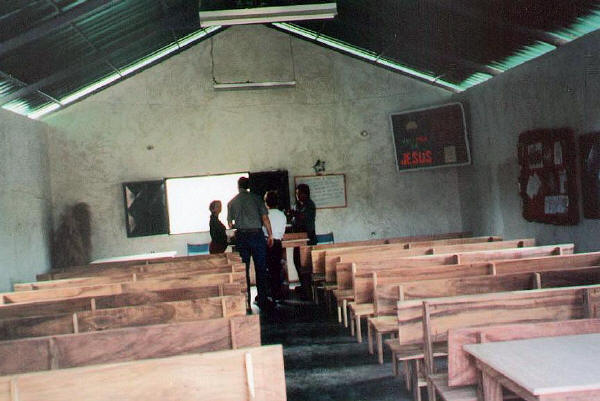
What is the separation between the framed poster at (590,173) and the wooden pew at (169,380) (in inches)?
198

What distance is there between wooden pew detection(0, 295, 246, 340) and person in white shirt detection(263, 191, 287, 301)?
409 centimetres

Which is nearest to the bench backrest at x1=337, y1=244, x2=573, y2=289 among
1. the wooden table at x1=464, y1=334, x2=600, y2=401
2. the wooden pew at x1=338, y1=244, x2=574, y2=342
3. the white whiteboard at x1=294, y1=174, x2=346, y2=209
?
the wooden pew at x1=338, y1=244, x2=574, y2=342

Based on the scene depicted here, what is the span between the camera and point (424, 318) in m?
2.94

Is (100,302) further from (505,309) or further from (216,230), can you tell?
(216,230)

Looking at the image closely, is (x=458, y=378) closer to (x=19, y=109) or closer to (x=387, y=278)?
(x=387, y=278)

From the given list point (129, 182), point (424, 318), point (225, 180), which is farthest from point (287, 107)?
point (424, 318)

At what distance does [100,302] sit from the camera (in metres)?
3.61

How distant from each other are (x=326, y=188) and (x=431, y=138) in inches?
72.7

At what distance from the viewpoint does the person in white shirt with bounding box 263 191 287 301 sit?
7387 mm

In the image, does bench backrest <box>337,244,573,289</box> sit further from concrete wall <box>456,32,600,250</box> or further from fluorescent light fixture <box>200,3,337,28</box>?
fluorescent light fixture <box>200,3,337,28</box>

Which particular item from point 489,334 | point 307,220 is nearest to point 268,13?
point 307,220

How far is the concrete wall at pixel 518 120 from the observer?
6.25 meters

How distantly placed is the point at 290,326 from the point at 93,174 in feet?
16.5

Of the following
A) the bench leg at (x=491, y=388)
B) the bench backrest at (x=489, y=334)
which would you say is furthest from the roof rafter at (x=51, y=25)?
the bench leg at (x=491, y=388)
